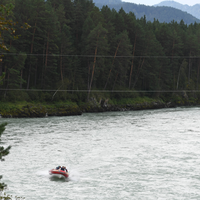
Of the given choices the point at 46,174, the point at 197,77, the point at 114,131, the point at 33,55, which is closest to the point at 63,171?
the point at 46,174

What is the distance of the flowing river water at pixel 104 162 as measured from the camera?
15125mm

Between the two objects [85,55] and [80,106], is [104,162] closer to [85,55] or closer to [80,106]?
[80,106]

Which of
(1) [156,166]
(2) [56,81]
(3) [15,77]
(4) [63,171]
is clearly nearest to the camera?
(4) [63,171]

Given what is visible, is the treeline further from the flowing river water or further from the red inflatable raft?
the red inflatable raft

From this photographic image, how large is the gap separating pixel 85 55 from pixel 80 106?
10.3 metres

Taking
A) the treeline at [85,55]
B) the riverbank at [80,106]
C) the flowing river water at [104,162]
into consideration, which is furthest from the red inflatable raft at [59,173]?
the treeline at [85,55]

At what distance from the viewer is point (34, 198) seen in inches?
555

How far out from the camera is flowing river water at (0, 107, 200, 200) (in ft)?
49.6

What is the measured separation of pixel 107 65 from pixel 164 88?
60.0 feet

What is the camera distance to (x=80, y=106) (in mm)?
53469

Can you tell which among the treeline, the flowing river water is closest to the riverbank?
the treeline

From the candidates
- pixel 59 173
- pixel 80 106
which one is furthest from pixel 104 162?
pixel 80 106

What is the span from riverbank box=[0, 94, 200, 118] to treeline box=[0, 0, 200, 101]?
2.34 meters

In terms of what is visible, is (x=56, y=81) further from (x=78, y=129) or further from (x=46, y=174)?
(x=46, y=174)
